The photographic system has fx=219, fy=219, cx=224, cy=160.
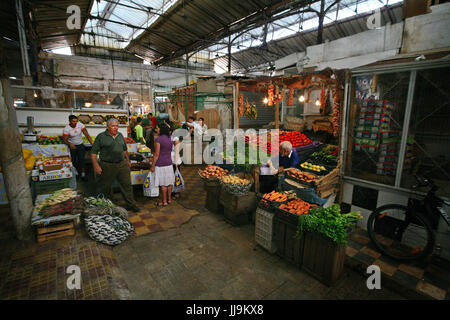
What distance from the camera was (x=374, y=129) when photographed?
15.4 ft

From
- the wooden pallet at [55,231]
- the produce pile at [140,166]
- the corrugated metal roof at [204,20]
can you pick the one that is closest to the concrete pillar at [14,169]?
the wooden pallet at [55,231]

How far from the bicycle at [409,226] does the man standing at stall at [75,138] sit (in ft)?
25.2

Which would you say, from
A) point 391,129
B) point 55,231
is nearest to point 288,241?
point 391,129

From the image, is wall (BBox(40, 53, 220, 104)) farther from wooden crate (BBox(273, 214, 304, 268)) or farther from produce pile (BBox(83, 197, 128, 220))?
wooden crate (BBox(273, 214, 304, 268))

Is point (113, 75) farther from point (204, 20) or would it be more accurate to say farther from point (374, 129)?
point (374, 129)

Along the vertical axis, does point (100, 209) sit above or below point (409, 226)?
above

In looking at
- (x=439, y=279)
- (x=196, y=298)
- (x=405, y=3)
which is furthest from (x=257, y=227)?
(x=405, y=3)

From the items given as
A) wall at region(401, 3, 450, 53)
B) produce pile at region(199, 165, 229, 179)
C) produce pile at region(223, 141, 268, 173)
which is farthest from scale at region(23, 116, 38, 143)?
wall at region(401, 3, 450, 53)

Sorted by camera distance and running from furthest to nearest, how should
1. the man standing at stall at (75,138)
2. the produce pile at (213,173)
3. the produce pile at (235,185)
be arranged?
the man standing at stall at (75,138)
the produce pile at (213,173)
the produce pile at (235,185)

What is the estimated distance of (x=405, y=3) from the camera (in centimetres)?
641

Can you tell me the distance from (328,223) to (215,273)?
1851 millimetres

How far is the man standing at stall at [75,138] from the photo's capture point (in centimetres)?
664

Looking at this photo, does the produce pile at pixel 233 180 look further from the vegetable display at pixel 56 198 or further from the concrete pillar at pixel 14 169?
the concrete pillar at pixel 14 169
